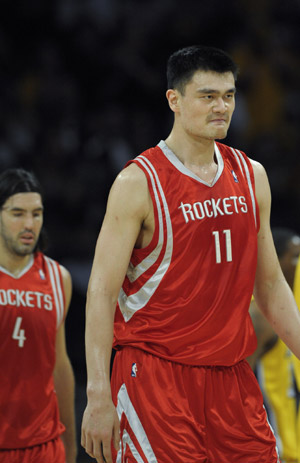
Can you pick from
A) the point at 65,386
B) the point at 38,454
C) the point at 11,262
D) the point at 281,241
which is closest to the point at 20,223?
the point at 11,262

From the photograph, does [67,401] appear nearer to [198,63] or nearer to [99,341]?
[99,341]

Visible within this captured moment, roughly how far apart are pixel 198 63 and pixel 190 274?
82 cm

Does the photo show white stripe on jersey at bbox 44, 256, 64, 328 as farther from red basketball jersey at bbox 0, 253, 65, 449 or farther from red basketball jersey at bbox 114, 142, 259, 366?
red basketball jersey at bbox 114, 142, 259, 366

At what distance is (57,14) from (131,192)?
27.6 feet

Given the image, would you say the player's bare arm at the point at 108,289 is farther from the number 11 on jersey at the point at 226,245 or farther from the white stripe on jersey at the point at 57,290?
the white stripe on jersey at the point at 57,290

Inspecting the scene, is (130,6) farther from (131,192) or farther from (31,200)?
(131,192)

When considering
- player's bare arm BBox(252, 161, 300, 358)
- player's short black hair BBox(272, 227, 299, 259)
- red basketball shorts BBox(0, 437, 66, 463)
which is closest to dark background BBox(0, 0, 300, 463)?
player's short black hair BBox(272, 227, 299, 259)

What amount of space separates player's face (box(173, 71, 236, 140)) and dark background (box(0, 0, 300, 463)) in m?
5.87

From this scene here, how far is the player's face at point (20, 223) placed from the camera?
4945 mm

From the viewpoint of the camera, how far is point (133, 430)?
126 inches

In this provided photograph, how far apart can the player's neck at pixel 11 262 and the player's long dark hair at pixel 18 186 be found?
0.20 m

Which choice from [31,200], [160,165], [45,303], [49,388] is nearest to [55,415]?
[49,388]

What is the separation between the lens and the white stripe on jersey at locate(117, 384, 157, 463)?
315cm

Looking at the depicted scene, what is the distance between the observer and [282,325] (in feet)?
11.2
